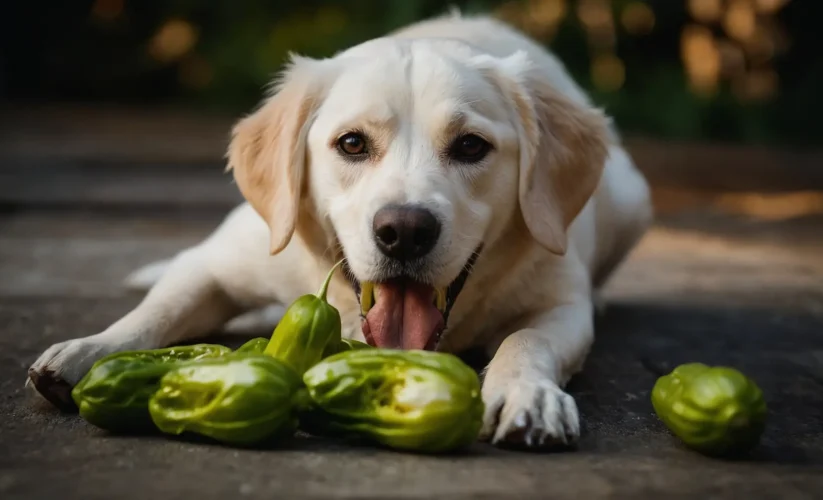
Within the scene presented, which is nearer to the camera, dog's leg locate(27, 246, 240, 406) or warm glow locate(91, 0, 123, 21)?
dog's leg locate(27, 246, 240, 406)

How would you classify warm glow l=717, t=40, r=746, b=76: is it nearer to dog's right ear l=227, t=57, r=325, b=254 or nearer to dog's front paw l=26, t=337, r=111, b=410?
dog's right ear l=227, t=57, r=325, b=254

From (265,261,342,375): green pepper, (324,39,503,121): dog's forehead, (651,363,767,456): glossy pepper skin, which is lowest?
(651,363,767,456): glossy pepper skin

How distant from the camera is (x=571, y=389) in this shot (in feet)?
9.68

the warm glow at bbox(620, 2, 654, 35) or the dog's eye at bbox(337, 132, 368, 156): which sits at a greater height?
the dog's eye at bbox(337, 132, 368, 156)

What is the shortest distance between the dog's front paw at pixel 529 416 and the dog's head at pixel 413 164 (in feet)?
1.17

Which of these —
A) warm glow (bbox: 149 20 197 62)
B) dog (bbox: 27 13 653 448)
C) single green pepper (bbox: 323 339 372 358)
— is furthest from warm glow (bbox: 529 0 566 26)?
single green pepper (bbox: 323 339 372 358)

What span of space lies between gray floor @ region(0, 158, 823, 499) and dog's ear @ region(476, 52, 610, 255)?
50 centimetres

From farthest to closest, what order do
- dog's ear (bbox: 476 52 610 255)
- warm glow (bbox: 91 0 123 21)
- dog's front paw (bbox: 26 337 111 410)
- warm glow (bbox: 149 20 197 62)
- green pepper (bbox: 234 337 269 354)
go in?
warm glow (bbox: 91 0 123 21) → warm glow (bbox: 149 20 197 62) → dog's ear (bbox: 476 52 610 255) → dog's front paw (bbox: 26 337 111 410) → green pepper (bbox: 234 337 269 354)

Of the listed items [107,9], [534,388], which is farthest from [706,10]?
[534,388]

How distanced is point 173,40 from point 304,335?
10.5 metres

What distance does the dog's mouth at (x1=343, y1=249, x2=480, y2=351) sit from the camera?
2.71 m

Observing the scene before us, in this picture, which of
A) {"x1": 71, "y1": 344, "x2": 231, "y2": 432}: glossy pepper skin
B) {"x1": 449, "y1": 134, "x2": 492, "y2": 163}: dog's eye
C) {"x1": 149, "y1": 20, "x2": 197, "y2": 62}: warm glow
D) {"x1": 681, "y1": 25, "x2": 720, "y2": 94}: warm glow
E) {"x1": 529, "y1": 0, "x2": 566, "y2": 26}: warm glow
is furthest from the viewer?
{"x1": 149, "y1": 20, "x2": 197, "y2": 62}: warm glow

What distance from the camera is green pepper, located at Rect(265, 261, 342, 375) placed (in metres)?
2.37

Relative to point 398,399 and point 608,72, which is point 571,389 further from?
point 608,72
